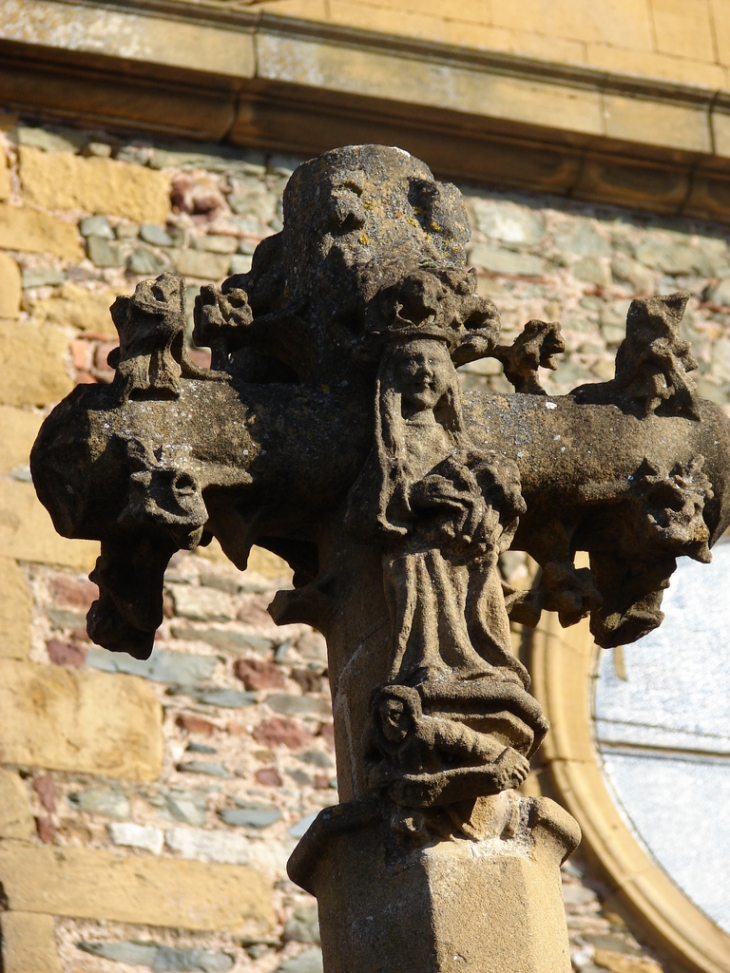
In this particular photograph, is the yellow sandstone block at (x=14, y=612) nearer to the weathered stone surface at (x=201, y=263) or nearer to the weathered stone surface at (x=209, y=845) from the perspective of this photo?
the weathered stone surface at (x=209, y=845)

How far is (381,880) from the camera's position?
7.83 feet

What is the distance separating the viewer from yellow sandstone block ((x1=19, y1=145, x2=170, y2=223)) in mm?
6602

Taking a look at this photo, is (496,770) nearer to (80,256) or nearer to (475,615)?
(475,615)

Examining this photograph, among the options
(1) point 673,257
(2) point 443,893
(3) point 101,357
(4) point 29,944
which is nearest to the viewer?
(2) point 443,893

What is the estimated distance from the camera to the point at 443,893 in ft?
7.59

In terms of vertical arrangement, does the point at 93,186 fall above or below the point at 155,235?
above

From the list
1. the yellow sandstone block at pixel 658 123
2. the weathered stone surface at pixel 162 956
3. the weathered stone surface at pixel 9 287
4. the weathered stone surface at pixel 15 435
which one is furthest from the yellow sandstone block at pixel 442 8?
the weathered stone surface at pixel 162 956

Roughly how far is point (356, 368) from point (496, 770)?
87cm

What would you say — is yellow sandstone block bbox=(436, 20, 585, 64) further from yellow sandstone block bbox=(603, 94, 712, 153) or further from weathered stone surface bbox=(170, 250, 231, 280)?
weathered stone surface bbox=(170, 250, 231, 280)

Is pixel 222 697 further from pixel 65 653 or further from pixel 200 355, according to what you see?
pixel 200 355

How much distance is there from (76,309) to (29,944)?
8.12 feet

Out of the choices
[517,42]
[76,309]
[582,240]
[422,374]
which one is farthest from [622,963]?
[517,42]

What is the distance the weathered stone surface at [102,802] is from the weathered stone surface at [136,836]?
37 mm

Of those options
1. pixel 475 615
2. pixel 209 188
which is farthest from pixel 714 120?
pixel 475 615
